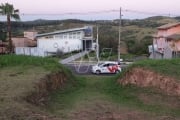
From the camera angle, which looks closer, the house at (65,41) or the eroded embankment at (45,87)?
the eroded embankment at (45,87)

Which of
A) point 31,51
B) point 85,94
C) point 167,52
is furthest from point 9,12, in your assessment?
point 85,94

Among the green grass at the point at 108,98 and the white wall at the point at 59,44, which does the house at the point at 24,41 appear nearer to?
the white wall at the point at 59,44

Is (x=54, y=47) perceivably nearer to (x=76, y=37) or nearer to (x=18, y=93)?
(x=76, y=37)

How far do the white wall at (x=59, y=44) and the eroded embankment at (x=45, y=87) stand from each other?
113 ft

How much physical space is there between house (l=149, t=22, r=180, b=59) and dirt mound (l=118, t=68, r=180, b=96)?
2503 cm

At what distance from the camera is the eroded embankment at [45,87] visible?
66.6 feet

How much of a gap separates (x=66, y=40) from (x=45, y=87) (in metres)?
41.2

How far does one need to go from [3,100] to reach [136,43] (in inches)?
1999

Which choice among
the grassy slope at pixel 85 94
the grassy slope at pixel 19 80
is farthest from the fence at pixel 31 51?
the grassy slope at pixel 85 94

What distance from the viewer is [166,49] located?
55281mm

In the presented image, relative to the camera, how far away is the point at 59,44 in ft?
213

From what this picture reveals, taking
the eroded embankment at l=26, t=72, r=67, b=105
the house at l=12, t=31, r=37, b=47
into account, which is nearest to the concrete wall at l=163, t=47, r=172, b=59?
the house at l=12, t=31, r=37, b=47

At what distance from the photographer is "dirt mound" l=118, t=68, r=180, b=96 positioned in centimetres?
2392

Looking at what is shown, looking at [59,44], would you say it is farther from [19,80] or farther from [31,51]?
[19,80]
